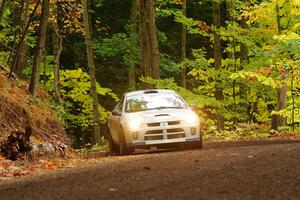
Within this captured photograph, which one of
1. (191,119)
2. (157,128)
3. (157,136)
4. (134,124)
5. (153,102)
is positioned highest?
(153,102)

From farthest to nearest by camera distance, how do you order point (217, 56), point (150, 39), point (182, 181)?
point (217, 56) < point (150, 39) < point (182, 181)

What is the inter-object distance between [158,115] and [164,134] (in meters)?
0.48

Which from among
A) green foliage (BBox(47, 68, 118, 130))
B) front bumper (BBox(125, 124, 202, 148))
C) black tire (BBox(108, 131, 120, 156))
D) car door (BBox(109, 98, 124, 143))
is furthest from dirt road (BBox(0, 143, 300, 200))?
green foliage (BBox(47, 68, 118, 130))

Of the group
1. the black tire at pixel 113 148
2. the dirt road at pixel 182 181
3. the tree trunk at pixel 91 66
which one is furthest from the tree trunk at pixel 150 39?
the dirt road at pixel 182 181

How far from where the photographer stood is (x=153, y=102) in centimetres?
1428

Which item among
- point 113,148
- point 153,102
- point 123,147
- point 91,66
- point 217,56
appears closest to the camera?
point 123,147

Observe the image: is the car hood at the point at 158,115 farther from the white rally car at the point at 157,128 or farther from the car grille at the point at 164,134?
the car grille at the point at 164,134

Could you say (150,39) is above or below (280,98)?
above

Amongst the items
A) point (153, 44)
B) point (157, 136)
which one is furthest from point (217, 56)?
point (157, 136)

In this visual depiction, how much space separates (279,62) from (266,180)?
42.2 ft

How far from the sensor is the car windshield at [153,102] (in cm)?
1415

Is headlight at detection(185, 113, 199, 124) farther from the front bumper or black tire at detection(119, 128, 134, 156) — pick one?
black tire at detection(119, 128, 134, 156)

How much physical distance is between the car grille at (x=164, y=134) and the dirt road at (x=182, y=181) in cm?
328

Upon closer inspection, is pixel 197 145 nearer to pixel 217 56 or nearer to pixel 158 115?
pixel 158 115
